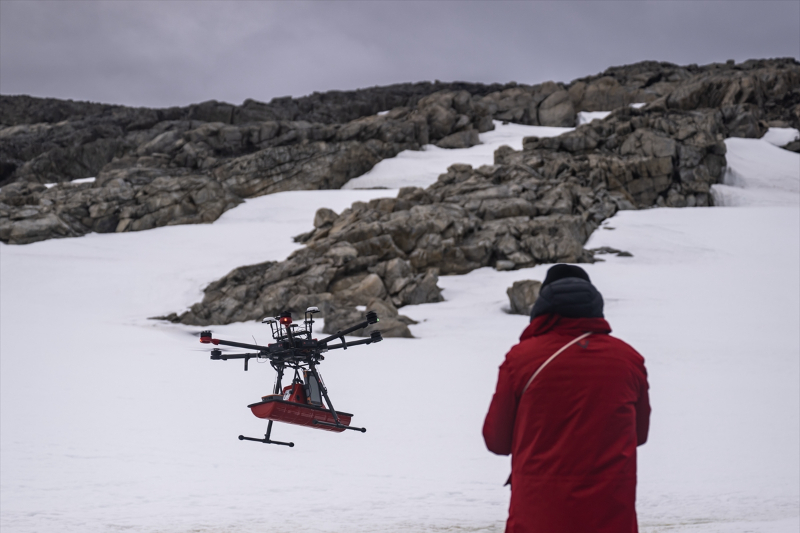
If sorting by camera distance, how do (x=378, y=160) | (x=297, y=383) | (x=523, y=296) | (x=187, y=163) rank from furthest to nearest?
(x=378, y=160)
(x=187, y=163)
(x=523, y=296)
(x=297, y=383)

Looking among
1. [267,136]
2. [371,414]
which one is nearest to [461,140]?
[267,136]

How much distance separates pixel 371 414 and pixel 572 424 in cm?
977

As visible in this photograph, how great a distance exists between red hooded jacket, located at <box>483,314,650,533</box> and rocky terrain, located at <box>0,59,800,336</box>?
1533 centimetres

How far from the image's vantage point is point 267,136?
184ft

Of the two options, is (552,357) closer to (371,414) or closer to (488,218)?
(371,414)

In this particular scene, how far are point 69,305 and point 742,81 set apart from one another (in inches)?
2258

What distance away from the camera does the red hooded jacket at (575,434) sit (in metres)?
2.48

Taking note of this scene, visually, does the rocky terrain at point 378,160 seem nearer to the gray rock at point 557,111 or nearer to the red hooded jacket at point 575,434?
the gray rock at point 557,111

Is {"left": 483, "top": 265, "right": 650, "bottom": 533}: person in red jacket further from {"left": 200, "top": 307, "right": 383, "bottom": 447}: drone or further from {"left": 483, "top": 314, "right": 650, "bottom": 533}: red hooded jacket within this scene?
{"left": 200, "top": 307, "right": 383, "bottom": 447}: drone

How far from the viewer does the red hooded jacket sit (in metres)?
2.48

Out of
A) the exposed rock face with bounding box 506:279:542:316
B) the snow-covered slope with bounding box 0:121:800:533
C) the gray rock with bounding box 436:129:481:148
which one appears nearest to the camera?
the snow-covered slope with bounding box 0:121:800:533

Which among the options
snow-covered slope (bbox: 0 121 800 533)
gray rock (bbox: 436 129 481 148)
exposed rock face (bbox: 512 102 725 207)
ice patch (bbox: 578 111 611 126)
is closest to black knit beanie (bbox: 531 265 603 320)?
snow-covered slope (bbox: 0 121 800 533)

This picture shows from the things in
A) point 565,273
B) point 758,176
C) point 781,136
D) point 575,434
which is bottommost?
point 575,434

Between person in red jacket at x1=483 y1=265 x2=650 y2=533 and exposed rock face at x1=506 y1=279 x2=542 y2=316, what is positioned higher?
exposed rock face at x1=506 y1=279 x2=542 y2=316
